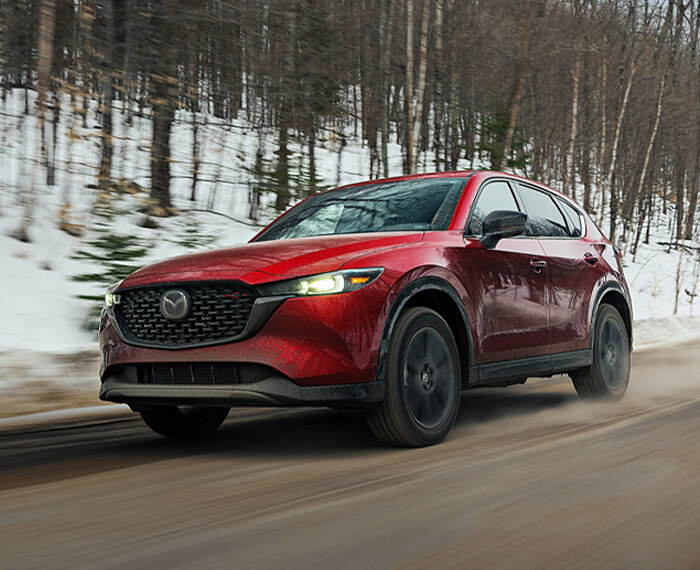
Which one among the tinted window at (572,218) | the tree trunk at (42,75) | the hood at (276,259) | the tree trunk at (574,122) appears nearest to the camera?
the hood at (276,259)

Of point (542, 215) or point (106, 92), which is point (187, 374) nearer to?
point (542, 215)

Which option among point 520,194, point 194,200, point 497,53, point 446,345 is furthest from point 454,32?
point 446,345

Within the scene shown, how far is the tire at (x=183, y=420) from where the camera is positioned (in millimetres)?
5129

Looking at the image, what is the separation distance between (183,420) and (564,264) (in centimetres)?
295

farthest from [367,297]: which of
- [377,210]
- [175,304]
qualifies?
[377,210]

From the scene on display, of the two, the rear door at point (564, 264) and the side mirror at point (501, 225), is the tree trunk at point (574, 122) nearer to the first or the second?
the rear door at point (564, 264)

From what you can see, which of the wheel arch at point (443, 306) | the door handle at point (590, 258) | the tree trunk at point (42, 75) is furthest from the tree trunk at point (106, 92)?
the wheel arch at point (443, 306)

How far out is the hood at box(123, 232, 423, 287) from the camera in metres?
4.23

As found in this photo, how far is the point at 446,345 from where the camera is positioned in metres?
4.78

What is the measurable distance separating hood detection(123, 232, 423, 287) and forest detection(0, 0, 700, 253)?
5.46 m

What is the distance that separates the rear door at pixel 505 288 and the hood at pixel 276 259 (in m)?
0.56

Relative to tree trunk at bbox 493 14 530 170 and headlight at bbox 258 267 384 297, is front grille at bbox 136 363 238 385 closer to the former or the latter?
headlight at bbox 258 267 384 297

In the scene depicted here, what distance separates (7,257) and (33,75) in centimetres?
224

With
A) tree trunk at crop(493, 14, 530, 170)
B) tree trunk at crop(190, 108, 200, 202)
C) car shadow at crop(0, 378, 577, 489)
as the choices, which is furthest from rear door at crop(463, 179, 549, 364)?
tree trunk at crop(493, 14, 530, 170)
